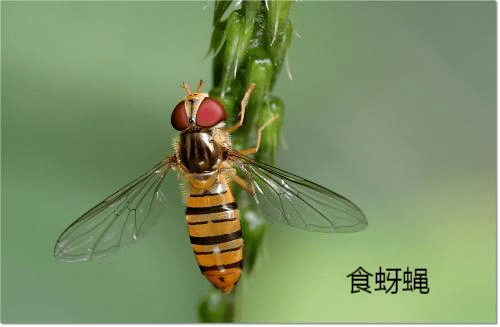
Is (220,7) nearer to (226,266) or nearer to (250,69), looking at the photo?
(250,69)

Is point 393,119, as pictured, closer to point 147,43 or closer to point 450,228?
point 450,228

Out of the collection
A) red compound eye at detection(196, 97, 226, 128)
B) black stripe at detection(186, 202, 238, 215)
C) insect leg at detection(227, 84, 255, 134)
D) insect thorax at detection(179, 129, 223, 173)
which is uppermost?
red compound eye at detection(196, 97, 226, 128)

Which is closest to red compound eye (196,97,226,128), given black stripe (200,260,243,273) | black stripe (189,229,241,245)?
black stripe (189,229,241,245)

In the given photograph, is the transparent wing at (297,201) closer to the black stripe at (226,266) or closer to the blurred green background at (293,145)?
the black stripe at (226,266)

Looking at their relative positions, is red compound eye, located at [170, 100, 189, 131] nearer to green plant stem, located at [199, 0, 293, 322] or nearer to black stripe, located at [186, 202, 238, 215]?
black stripe, located at [186, 202, 238, 215]

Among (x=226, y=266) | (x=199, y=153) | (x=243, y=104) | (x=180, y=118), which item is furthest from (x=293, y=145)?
(x=243, y=104)

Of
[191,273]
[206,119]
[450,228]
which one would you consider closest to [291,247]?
[191,273]
